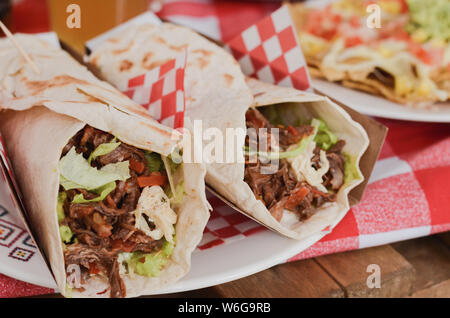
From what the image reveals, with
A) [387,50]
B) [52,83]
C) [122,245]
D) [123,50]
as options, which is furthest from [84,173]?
[387,50]

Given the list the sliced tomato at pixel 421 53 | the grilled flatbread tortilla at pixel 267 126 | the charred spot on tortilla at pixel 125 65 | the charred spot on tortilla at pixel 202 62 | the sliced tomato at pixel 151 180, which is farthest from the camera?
the sliced tomato at pixel 421 53

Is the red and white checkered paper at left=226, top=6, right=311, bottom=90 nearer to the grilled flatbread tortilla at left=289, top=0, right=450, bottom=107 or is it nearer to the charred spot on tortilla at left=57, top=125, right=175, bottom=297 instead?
the grilled flatbread tortilla at left=289, top=0, right=450, bottom=107

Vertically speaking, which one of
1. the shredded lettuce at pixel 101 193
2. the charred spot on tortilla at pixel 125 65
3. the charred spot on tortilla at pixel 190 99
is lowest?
the shredded lettuce at pixel 101 193

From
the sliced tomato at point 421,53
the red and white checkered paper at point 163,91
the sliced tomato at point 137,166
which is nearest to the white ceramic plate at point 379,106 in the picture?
the sliced tomato at point 421,53

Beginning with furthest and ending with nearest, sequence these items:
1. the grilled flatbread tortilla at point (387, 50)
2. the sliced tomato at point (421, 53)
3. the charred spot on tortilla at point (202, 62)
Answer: the sliced tomato at point (421, 53) → the grilled flatbread tortilla at point (387, 50) → the charred spot on tortilla at point (202, 62)

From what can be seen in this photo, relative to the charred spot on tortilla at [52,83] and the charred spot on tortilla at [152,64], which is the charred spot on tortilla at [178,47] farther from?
the charred spot on tortilla at [52,83]

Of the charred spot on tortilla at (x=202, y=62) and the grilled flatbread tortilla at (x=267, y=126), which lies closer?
the grilled flatbread tortilla at (x=267, y=126)

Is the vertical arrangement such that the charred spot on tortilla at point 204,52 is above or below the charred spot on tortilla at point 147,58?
above

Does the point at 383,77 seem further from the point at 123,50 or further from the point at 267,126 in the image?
the point at 123,50

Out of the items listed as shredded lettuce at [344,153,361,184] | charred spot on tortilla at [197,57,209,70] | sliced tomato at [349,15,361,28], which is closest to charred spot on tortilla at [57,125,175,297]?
charred spot on tortilla at [197,57,209,70]
